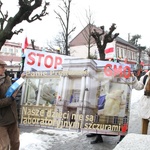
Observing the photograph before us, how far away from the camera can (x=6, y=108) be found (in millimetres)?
3844

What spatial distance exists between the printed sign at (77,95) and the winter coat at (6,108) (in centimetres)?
54

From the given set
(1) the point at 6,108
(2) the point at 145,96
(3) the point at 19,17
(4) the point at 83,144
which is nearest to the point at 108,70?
(2) the point at 145,96

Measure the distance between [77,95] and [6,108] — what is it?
1070 millimetres

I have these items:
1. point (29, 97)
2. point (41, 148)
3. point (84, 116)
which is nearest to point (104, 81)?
point (84, 116)

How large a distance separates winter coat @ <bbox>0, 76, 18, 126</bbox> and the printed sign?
0.54m

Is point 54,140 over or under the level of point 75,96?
under

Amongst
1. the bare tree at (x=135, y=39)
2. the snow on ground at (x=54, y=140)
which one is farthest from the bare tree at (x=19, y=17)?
the bare tree at (x=135, y=39)

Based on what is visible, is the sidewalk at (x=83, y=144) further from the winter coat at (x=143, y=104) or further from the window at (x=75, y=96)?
the window at (x=75, y=96)

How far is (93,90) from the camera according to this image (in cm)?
442

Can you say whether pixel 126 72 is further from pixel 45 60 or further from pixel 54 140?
pixel 54 140

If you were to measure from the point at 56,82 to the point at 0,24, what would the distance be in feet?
49.6

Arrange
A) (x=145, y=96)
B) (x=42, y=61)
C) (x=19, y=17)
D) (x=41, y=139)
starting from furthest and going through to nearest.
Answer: (x=19, y=17)
(x=41, y=139)
(x=145, y=96)
(x=42, y=61)

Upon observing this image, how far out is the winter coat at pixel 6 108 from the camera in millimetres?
3737

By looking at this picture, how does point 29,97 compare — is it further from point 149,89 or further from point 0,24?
point 0,24
